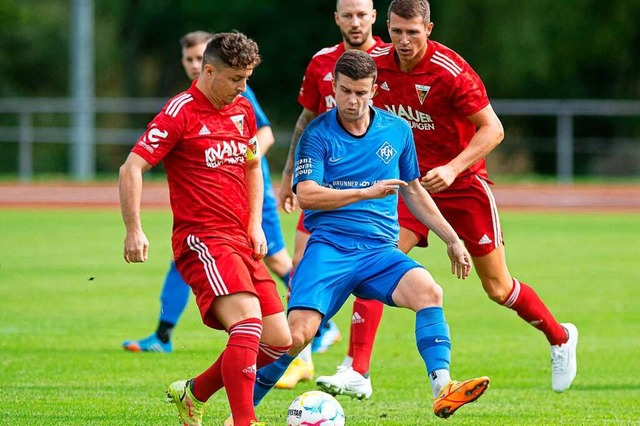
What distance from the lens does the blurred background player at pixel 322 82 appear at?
8.20m

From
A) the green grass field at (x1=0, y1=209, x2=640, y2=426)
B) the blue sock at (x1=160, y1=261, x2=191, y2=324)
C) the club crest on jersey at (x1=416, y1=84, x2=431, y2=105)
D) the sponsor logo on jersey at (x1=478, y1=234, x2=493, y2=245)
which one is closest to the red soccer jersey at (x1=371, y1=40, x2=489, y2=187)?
the club crest on jersey at (x1=416, y1=84, x2=431, y2=105)

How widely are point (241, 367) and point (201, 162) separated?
109cm

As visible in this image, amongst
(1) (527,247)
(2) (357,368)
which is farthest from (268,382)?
(1) (527,247)

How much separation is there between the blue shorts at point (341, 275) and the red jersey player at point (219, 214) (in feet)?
0.59

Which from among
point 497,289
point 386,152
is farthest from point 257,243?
point 497,289

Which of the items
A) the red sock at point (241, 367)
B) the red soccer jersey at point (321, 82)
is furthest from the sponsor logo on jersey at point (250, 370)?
the red soccer jersey at point (321, 82)

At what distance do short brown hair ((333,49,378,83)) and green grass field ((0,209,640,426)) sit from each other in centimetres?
194

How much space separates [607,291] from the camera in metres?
14.0

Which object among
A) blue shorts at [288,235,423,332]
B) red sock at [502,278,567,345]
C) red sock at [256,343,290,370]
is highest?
blue shorts at [288,235,423,332]

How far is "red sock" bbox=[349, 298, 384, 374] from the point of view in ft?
24.9

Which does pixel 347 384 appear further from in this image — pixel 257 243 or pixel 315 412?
pixel 257 243

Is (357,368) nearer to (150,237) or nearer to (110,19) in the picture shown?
(150,237)

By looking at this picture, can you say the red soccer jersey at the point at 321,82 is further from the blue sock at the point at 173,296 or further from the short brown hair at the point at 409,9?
the blue sock at the point at 173,296

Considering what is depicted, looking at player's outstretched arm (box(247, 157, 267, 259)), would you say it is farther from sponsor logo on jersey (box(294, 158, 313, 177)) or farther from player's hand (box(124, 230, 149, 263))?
player's hand (box(124, 230, 149, 263))
